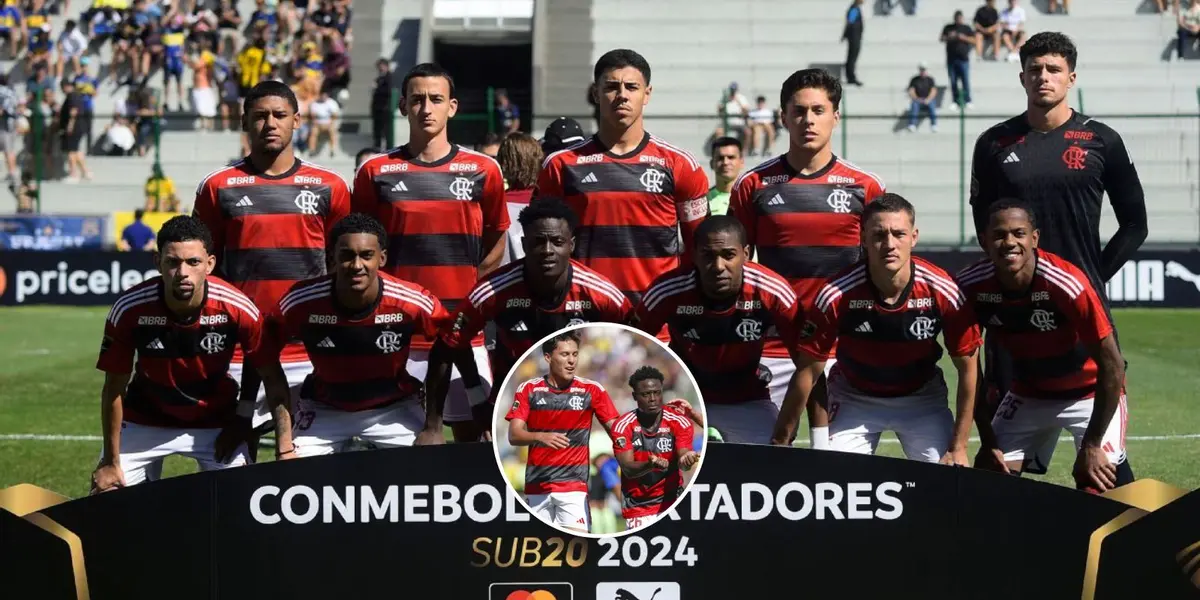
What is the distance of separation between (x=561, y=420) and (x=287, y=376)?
3650mm

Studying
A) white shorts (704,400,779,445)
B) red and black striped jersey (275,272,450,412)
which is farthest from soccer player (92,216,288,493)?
white shorts (704,400,779,445)

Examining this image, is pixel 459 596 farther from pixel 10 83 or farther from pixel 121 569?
pixel 10 83

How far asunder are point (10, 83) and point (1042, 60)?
2863cm

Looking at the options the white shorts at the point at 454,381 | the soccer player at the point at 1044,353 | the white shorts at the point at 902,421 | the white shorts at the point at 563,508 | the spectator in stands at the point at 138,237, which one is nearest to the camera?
the white shorts at the point at 563,508

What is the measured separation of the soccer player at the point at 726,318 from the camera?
6.50 metres

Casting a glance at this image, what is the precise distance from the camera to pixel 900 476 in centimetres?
484

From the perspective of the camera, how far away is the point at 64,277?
A: 22.0 meters

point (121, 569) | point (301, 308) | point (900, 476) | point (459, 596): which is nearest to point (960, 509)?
point (900, 476)

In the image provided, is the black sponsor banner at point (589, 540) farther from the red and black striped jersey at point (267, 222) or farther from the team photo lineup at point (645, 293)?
the red and black striped jersey at point (267, 222)

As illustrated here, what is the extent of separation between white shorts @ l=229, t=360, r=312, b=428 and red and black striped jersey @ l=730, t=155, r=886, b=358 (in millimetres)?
2429

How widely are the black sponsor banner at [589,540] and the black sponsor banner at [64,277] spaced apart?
17732 millimetres

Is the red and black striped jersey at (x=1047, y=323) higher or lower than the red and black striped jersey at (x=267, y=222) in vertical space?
lower

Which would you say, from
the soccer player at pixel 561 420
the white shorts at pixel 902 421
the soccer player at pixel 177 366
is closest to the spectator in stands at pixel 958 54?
the white shorts at pixel 902 421

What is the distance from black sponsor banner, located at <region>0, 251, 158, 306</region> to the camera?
21.9 m
